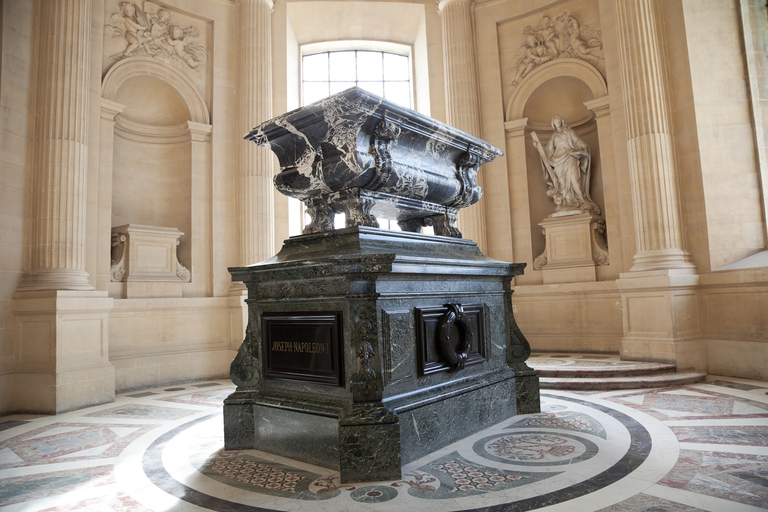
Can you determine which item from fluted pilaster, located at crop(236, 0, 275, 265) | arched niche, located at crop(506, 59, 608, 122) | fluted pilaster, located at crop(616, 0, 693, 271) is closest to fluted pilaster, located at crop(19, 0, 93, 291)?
fluted pilaster, located at crop(236, 0, 275, 265)

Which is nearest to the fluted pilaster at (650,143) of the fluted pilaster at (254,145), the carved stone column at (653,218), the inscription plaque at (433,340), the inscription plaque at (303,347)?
the carved stone column at (653,218)

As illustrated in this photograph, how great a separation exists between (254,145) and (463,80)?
4.32m

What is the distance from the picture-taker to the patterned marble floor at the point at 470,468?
2799mm

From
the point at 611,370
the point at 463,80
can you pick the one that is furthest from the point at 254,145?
the point at 611,370

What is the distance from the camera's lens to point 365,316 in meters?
3.32

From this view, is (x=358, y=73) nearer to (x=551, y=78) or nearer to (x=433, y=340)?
(x=551, y=78)

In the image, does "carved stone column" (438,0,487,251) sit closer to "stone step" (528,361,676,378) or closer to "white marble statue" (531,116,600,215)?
"white marble statue" (531,116,600,215)

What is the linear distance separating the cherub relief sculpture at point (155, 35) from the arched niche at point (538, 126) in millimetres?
6064

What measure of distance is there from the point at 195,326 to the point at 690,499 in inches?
288

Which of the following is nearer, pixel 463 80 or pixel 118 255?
pixel 118 255

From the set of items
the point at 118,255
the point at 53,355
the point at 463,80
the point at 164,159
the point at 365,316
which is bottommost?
the point at 53,355

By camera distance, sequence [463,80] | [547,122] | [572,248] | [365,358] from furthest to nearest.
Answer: [547,122]
[463,80]
[572,248]
[365,358]

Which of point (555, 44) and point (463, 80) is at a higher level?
point (555, 44)

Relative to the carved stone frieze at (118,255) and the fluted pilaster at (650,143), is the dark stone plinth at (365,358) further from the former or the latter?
the carved stone frieze at (118,255)
